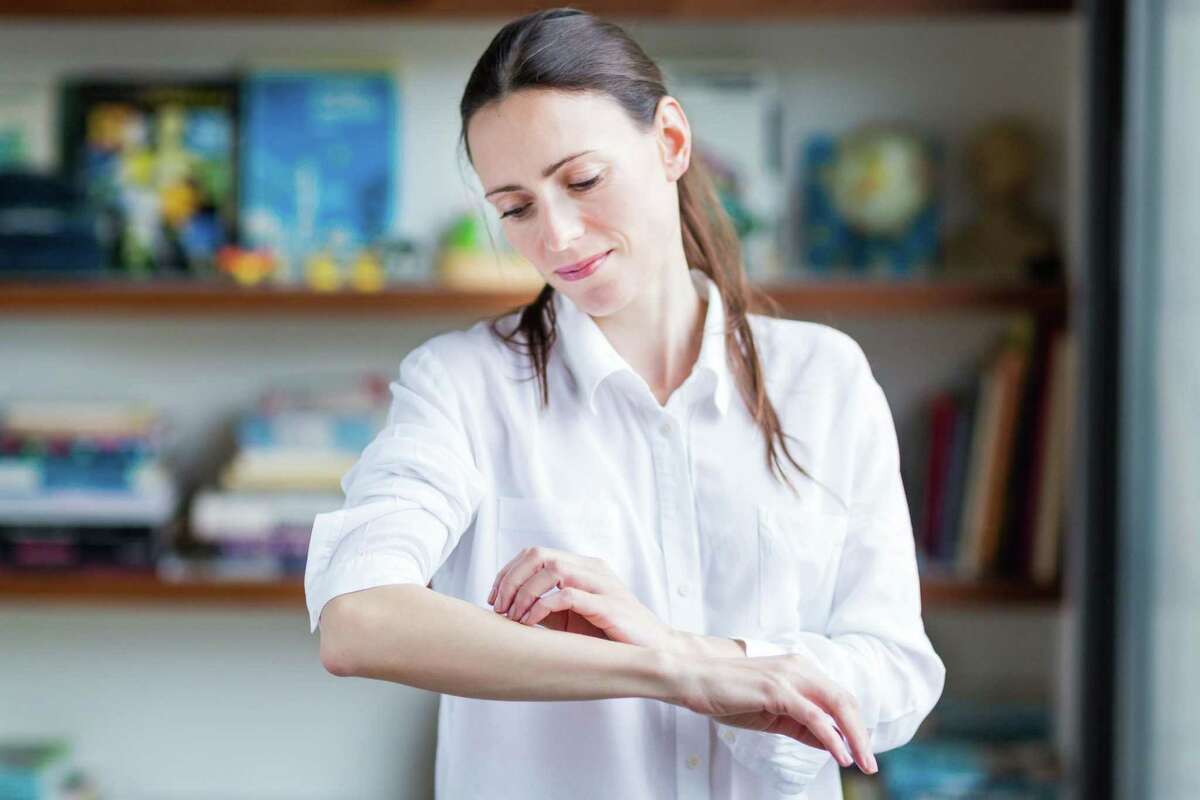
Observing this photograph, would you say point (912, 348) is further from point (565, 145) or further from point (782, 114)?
point (565, 145)

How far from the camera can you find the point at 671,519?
38.9 inches

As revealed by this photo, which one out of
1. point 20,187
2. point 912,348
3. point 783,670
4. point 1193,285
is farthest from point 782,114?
point 783,670

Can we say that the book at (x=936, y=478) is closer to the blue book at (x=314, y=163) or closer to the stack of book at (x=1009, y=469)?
the stack of book at (x=1009, y=469)

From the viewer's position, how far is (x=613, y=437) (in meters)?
1.02

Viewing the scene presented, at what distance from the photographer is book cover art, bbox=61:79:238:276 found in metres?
2.37

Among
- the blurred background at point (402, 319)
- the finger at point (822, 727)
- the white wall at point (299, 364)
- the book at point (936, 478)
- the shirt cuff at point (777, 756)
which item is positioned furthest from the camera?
the white wall at point (299, 364)

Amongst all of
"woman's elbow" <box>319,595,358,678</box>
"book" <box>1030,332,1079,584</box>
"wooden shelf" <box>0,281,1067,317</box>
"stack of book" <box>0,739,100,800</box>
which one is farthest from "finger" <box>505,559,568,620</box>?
"stack of book" <box>0,739,100,800</box>

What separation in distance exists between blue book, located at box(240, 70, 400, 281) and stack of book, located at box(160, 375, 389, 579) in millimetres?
305

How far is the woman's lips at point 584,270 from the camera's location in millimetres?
930

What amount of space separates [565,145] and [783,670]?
0.37 m

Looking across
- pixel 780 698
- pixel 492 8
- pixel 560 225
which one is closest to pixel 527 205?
pixel 560 225

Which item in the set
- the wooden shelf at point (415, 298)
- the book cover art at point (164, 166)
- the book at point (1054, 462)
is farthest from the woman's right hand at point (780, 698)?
the book cover art at point (164, 166)

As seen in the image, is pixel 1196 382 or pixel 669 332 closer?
pixel 669 332

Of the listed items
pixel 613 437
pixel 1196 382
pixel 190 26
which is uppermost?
pixel 190 26
